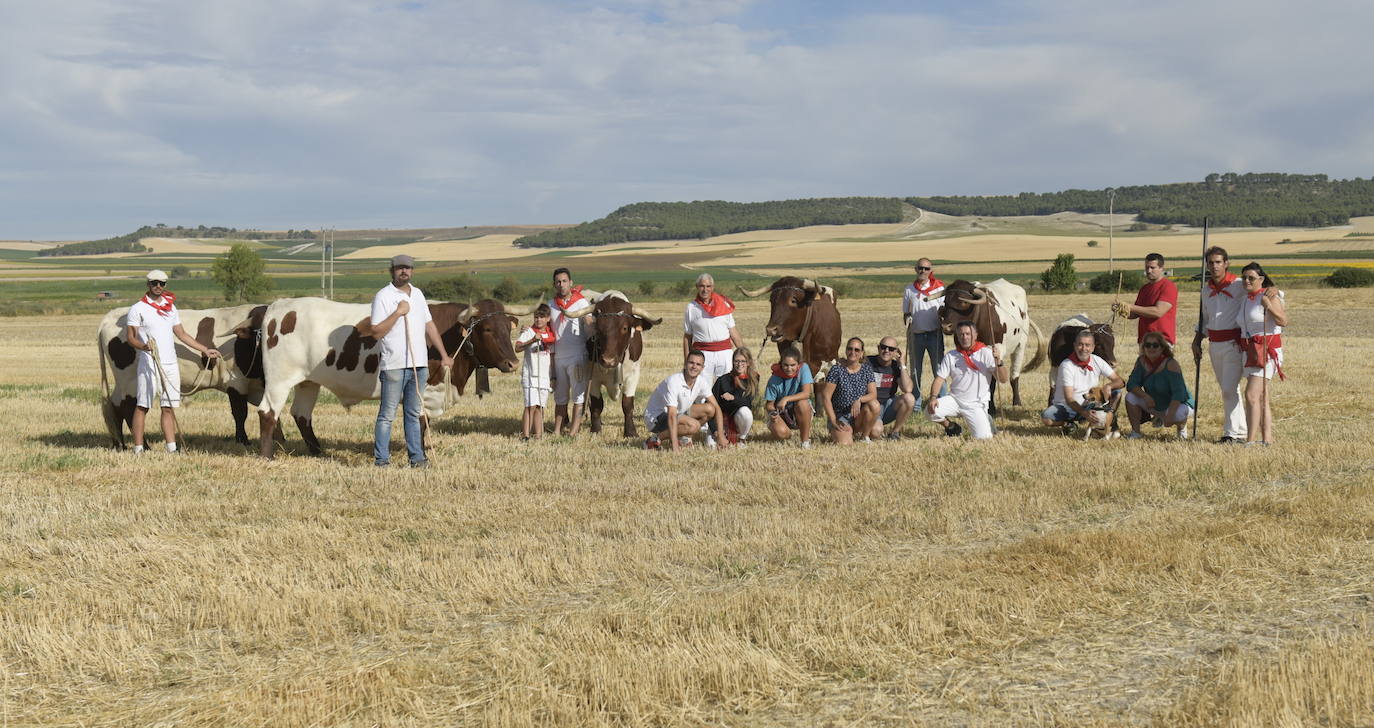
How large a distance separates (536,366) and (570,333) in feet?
1.74

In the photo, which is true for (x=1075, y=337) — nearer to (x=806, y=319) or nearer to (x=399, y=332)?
(x=806, y=319)

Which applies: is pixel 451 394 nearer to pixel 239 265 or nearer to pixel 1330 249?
pixel 239 265

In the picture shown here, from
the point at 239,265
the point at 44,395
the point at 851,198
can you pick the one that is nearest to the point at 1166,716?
the point at 44,395

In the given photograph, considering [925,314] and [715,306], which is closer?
[715,306]

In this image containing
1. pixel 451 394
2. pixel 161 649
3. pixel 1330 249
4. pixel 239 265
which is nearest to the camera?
pixel 161 649

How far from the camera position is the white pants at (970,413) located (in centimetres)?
1210

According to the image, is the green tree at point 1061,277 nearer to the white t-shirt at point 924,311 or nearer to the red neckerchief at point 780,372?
the white t-shirt at point 924,311

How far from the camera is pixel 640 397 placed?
1748 centimetres

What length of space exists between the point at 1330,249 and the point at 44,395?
333 ft

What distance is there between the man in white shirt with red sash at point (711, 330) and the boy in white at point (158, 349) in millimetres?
4866

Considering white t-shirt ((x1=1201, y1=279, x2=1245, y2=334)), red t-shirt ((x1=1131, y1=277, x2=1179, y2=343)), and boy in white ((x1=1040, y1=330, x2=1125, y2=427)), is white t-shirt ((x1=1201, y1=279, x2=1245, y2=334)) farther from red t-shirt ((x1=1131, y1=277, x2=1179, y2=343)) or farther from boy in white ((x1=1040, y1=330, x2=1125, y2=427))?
boy in white ((x1=1040, y1=330, x2=1125, y2=427))

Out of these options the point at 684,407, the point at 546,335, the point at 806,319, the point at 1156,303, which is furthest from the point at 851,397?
the point at 546,335

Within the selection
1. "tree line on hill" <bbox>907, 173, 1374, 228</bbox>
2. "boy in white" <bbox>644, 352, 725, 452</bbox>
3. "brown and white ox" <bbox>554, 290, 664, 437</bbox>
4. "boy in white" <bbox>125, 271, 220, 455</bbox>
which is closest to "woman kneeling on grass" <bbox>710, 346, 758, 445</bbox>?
"boy in white" <bbox>644, 352, 725, 452</bbox>

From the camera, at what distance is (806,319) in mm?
14547
